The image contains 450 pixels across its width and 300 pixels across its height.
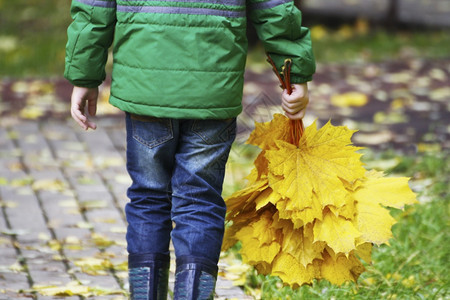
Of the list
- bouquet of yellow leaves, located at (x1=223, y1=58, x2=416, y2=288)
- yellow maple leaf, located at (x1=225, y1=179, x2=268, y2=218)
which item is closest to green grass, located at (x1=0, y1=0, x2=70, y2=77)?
yellow maple leaf, located at (x1=225, y1=179, x2=268, y2=218)

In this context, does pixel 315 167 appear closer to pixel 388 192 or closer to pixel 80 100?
pixel 388 192

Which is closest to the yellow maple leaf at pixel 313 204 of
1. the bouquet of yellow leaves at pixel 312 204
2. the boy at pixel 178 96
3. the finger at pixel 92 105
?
the bouquet of yellow leaves at pixel 312 204

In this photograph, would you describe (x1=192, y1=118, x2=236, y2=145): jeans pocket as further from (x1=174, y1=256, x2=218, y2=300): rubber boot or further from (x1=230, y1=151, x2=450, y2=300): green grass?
(x1=230, y1=151, x2=450, y2=300): green grass

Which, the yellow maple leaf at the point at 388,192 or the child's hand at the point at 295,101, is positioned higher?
the child's hand at the point at 295,101

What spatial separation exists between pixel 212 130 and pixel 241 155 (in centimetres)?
262

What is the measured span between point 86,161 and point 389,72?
345cm

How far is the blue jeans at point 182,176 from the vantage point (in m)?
2.47

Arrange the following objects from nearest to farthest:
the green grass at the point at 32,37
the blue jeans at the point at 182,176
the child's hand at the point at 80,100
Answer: the blue jeans at the point at 182,176 < the child's hand at the point at 80,100 < the green grass at the point at 32,37

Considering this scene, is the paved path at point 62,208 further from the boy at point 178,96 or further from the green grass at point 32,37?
the green grass at point 32,37

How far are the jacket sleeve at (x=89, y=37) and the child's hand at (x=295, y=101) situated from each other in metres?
0.59

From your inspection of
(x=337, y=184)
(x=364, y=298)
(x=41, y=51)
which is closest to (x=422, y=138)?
(x=364, y=298)

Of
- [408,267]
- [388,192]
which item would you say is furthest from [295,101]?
[408,267]

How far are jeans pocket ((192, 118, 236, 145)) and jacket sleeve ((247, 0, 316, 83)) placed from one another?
0.83ft

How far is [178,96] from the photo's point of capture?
2.38 m
